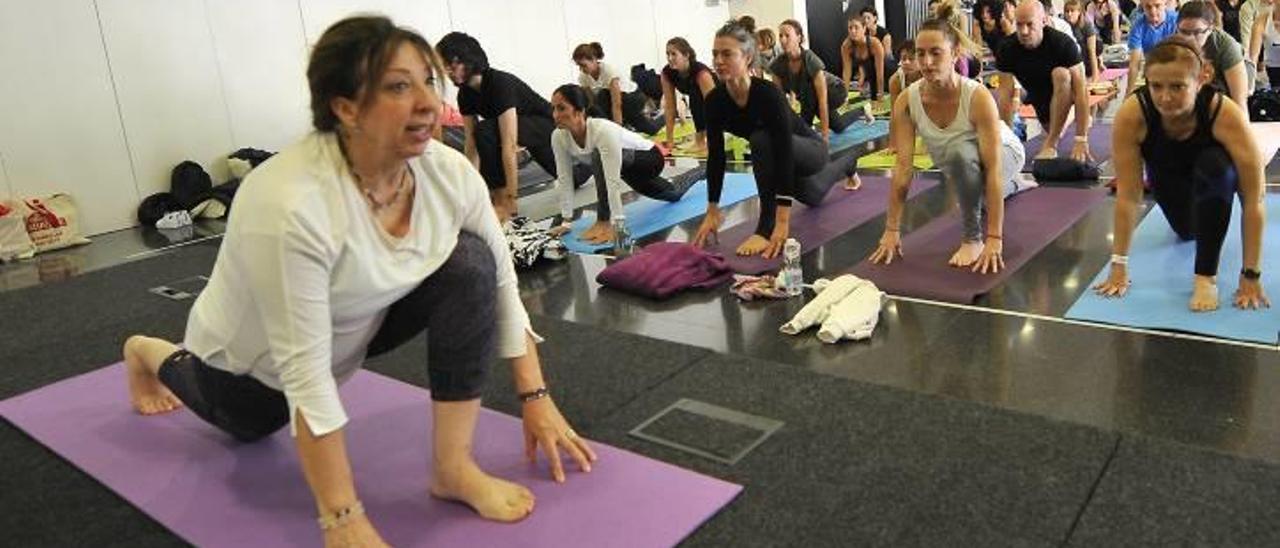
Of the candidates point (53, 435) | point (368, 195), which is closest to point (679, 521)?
point (368, 195)

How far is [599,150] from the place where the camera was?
4.45 meters

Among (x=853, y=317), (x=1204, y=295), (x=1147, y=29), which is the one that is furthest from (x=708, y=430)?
(x=1147, y=29)

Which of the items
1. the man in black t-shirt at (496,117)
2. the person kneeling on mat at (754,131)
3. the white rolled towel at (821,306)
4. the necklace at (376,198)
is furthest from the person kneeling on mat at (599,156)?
the necklace at (376,198)

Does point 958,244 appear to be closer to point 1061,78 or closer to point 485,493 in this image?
point 1061,78

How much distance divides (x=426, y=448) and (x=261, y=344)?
1.78 feet

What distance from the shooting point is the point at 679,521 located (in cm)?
178

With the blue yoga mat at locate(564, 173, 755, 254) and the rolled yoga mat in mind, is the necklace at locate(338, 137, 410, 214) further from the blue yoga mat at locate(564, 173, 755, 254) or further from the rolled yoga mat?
the rolled yoga mat

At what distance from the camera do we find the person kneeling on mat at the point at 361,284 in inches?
58.9

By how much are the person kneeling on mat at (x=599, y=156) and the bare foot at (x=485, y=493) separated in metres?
2.52

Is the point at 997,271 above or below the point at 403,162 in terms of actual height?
below

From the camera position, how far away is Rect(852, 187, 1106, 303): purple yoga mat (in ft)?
10.5

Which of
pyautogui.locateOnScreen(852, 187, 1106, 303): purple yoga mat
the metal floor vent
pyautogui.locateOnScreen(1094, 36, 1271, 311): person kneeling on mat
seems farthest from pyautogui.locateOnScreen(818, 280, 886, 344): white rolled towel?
the metal floor vent

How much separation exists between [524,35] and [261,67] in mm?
2341

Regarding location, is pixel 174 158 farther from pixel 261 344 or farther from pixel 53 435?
pixel 261 344
